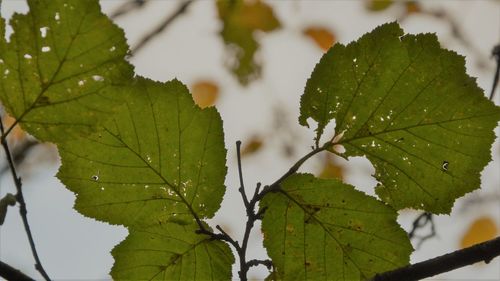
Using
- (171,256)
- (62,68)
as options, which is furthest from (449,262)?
(62,68)

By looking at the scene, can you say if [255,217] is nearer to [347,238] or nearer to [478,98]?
[347,238]

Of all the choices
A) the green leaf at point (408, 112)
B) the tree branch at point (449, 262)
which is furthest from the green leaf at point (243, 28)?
the tree branch at point (449, 262)

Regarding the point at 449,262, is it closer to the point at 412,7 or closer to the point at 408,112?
the point at 408,112

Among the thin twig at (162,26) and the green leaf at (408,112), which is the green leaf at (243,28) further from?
the green leaf at (408,112)

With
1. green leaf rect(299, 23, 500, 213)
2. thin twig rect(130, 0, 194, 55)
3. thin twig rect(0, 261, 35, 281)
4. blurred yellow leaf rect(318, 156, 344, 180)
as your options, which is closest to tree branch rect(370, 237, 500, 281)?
green leaf rect(299, 23, 500, 213)

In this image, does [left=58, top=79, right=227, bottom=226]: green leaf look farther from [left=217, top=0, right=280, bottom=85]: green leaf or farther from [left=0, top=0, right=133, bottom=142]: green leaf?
[left=217, top=0, right=280, bottom=85]: green leaf

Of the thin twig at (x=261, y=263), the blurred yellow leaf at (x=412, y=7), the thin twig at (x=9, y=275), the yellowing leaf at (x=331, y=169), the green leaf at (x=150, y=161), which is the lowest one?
the thin twig at (x=9, y=275)

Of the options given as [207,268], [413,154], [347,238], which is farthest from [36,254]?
[413,154]
